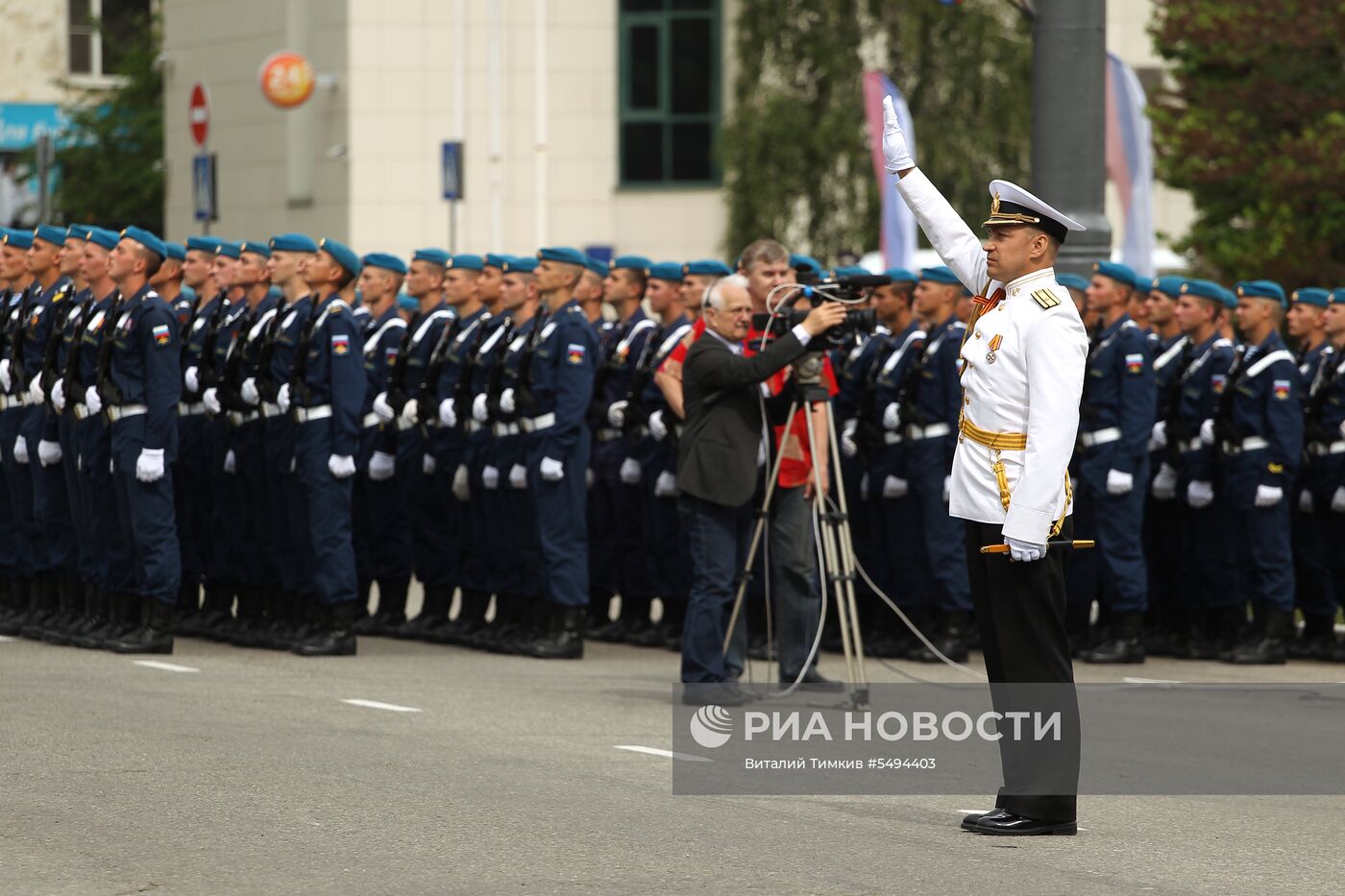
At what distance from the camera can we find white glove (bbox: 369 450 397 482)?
47.9ft

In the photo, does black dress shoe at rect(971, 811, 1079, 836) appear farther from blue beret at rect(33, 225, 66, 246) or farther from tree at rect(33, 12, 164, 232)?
tree at rect(33, 12, 164, 232)

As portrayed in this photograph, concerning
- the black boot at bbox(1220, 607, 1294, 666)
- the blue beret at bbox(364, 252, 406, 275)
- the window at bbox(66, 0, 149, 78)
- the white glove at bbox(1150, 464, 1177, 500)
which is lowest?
the black boot at bbox(1220, 607, 1294, 666)

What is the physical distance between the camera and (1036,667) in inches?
311

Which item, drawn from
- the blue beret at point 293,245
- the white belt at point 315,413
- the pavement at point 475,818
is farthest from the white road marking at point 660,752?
the blue beret at point 293,245

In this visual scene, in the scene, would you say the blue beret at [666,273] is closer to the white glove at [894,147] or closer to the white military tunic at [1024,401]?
the white glove at [894,147]

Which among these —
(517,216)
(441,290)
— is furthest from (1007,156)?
(441,290)

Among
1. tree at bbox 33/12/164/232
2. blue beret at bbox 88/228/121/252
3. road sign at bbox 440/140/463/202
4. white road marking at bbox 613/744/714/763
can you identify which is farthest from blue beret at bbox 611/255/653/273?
tree at bbox 33/12/164/232

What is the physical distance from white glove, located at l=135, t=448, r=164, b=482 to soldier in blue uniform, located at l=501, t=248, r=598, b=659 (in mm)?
1986

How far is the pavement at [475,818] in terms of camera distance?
721cm

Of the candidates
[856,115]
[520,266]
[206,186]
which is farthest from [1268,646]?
[856,115]

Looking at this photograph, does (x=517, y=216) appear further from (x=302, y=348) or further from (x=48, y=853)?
(x=48, y=853)

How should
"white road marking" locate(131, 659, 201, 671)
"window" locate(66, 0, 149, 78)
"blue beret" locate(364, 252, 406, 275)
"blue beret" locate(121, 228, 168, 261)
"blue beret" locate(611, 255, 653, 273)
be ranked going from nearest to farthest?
"white road marking" locate(131, 659, 201, 671) → "blue beret" locate(121, 228, 168, 261) → "blue beret" locate(364, 252, 406, 275) → "blue beret" locate(611, 255, 653, 273) → "window" locate(66, 0, 149, 78)

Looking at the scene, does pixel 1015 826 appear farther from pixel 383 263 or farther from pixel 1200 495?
pixel 383 263

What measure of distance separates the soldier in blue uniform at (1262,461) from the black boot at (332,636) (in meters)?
4.88
